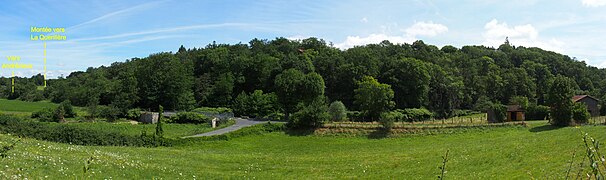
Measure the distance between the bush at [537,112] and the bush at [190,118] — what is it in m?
45.3

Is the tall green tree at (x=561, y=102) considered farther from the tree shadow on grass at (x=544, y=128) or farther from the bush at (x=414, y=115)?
the bush at (x=414, y=115)

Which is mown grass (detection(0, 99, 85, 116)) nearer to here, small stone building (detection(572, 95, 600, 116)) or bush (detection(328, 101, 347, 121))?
bush (detection(328, 101, 347, 121))

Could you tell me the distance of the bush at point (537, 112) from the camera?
57.0 m

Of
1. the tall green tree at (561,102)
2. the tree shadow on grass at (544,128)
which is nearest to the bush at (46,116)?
the tree shadow on grass at (544,128)

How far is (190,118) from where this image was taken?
6394 cm

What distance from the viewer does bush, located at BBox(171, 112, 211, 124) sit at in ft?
208

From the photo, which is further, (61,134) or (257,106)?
(257,106)

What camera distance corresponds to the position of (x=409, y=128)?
1966 inches

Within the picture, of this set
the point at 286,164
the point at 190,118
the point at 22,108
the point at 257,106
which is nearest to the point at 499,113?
the point at 286,164

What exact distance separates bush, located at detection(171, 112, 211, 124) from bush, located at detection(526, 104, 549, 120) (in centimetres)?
4525

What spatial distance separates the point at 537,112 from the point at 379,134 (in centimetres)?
2468

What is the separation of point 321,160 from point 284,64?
59.6 meters

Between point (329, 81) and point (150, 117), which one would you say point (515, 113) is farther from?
point (150, 117)

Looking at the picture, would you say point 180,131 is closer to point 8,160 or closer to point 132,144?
point 132,144
